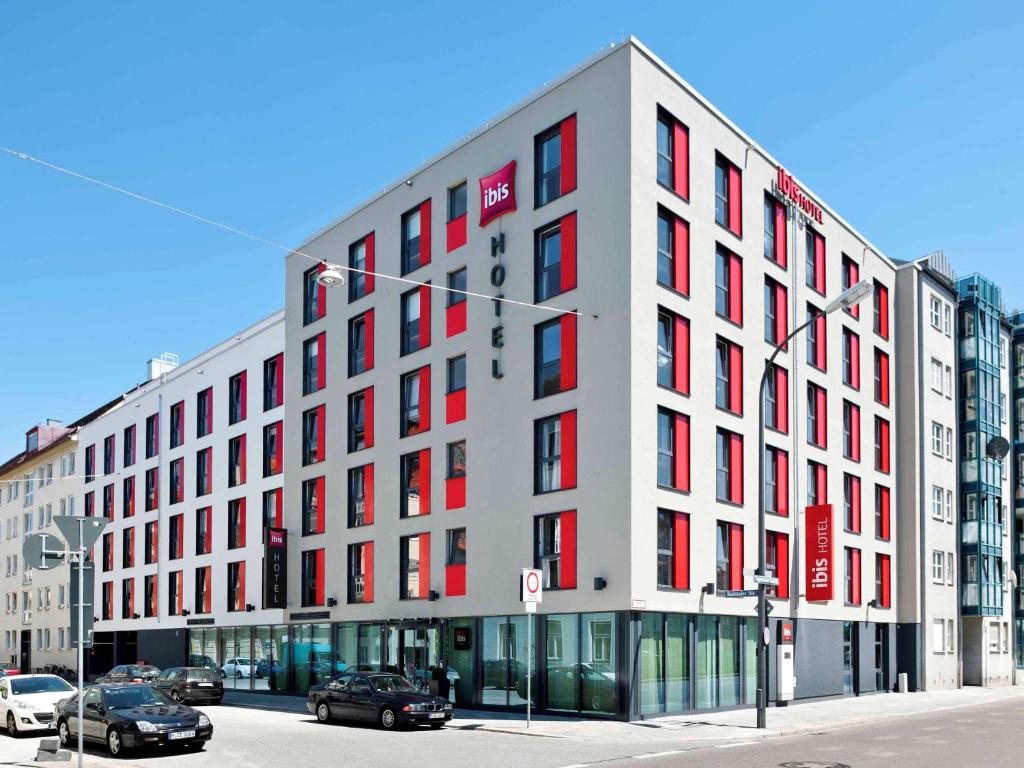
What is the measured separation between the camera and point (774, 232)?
33.6m

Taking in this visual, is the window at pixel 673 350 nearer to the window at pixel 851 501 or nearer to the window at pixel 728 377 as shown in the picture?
the window at pixel 728 377

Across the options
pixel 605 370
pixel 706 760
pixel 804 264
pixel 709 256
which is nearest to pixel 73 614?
pixel 706 760

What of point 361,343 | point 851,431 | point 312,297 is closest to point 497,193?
point 361,343

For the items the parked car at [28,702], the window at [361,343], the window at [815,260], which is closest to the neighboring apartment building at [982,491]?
the window at [815,260]

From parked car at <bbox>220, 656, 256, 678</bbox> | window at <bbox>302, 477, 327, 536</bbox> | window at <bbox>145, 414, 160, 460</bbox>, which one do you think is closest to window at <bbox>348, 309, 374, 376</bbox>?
window at <bbox>302, 477, 327, 536</bbox>

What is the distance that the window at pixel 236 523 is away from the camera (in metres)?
43.1

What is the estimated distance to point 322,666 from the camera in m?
36.1

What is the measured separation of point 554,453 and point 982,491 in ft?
79.1

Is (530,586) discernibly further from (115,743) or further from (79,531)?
(79,531)

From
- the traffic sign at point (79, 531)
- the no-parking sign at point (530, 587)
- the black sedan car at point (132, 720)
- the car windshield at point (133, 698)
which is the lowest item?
the black sedan car at point (132, 720)

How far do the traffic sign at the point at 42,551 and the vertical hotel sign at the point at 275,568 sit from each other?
21.4 m

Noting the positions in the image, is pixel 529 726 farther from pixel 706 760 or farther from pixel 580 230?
pixel 580 230

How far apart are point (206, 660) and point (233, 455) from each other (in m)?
8.53

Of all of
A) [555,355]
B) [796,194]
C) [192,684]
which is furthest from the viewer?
[796,194]
